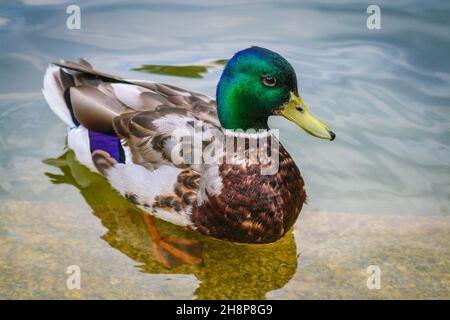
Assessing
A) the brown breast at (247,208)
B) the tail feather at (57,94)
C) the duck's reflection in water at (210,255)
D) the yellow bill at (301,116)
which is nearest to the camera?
the duck's reflection in water at (210,255)

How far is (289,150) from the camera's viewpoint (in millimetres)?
→ 5891

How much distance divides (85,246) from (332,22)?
13.4 feet

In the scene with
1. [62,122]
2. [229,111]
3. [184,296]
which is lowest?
[184,296]

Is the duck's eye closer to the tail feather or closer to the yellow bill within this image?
the yellow bill

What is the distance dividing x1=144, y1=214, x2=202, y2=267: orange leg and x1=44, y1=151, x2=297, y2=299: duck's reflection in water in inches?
1.2

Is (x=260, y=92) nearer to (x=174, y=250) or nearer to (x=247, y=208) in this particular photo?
(x=247, y=208)

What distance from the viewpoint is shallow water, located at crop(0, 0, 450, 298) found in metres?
4.35

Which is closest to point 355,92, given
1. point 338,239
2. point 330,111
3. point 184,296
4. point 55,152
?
point 330,111

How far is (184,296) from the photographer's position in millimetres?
4180

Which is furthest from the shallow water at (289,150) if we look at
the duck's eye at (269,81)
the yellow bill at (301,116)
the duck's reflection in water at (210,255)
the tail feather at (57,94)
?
the duck's eye at (269,81)

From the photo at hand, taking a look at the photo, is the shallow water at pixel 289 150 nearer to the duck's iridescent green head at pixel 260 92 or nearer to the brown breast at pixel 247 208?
the brown breast at pixel 247 208

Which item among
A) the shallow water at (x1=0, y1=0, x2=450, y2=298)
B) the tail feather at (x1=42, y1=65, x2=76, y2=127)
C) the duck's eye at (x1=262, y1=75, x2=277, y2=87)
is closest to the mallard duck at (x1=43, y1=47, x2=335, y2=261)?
the duck's eye at (x1=262, y1=75, x2=277, y2=87)

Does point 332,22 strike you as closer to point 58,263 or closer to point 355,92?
point 355,92

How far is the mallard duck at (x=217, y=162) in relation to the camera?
443 cm
